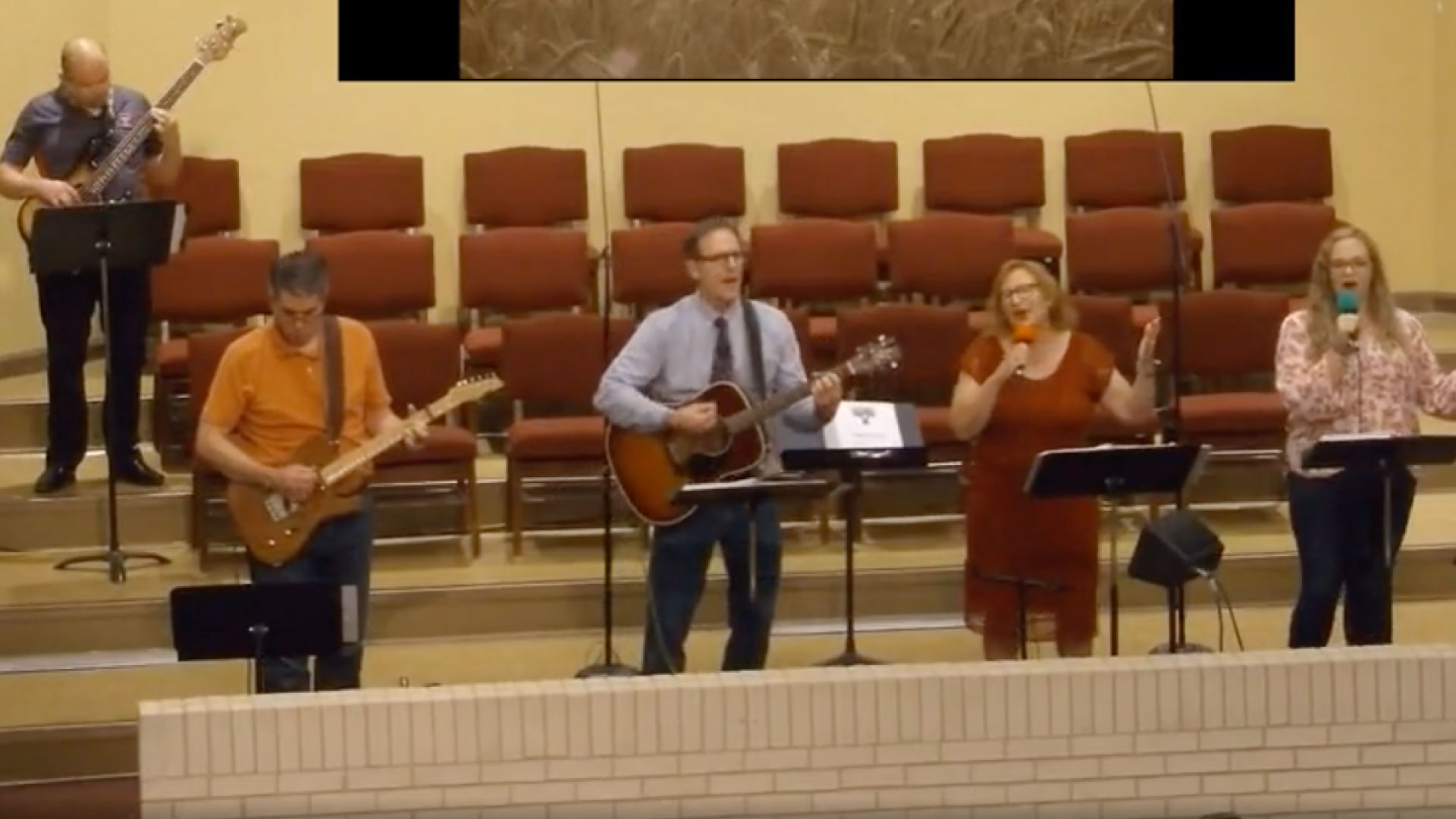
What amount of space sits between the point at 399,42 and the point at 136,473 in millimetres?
2789

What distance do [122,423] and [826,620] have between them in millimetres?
2437

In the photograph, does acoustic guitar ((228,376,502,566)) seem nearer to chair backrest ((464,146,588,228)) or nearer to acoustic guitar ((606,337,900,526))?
acoustic guitar ((606,337,900,526))

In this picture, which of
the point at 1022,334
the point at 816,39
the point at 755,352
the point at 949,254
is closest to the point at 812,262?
the point at 949,254

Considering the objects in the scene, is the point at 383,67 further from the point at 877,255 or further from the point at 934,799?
the point at 934,799

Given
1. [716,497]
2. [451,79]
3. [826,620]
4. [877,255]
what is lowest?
[826,620]

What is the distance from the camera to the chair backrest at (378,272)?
29.6ft

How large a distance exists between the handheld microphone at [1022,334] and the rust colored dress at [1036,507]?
7 centimetres

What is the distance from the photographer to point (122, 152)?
25.7 feet

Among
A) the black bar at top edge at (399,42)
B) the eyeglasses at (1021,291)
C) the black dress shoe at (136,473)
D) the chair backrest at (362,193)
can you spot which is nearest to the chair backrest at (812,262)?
the chair backrest at (362,193)

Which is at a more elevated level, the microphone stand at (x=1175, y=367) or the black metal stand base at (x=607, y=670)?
the microphone stand at (x=1175, y=367)

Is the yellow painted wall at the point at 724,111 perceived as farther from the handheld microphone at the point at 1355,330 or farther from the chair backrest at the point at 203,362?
the handheld microphone at the point at 1355,330

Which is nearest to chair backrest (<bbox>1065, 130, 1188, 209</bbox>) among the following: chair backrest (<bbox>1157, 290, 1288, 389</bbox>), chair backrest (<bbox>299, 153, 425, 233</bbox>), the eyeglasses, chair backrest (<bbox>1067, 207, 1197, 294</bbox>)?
chair backrest (<bbox>1067, 207, 1197, 294</bbox>)

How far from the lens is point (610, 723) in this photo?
4586 millimetres

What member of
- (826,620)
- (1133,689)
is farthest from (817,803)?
(826,620)
